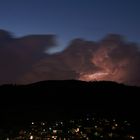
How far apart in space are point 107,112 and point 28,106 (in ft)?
72.6

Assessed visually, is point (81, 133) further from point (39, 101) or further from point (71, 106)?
point (39, 101)

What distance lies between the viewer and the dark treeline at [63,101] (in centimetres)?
9488

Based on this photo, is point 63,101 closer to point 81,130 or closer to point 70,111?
point 70,111

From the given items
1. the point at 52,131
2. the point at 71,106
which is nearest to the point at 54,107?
the point at 71,106

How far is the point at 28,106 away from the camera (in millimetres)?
107188

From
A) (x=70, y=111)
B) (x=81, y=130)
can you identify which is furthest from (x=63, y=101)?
(x=81, y=130)

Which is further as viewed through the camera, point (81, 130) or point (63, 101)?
point (63, 101)

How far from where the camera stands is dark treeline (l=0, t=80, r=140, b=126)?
94.9m

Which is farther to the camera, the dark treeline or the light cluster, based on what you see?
the dark treeline

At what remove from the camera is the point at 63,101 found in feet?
367

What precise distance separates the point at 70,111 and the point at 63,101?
12712 millimetres

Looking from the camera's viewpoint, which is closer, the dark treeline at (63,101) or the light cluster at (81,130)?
the light cluster at (81,130)

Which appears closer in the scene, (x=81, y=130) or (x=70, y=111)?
(x=81, y=130)

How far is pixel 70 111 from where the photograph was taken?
99.3 m
